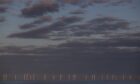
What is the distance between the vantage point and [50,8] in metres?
3.63

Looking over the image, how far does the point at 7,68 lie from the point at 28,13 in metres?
0.54

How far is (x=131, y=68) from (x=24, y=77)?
3.19 ft

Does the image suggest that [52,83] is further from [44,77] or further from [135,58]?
[135,58]

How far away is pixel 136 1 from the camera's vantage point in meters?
3.59

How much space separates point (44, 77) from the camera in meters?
3.62

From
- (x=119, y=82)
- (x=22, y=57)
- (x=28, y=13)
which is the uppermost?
(x=28, y=13)

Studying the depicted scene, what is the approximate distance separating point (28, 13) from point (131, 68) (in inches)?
41.9

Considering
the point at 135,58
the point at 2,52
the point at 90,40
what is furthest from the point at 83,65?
the point at 2,52

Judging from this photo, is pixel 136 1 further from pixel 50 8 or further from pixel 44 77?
pixel 44 77

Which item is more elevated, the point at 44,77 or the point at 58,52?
the point at 58,52

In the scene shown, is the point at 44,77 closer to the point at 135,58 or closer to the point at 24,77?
the point at 24,77

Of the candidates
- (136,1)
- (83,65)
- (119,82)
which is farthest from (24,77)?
(136,1)

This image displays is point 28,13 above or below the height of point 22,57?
above

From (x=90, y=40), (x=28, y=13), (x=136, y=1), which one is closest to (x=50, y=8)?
(x=28, y=13)
